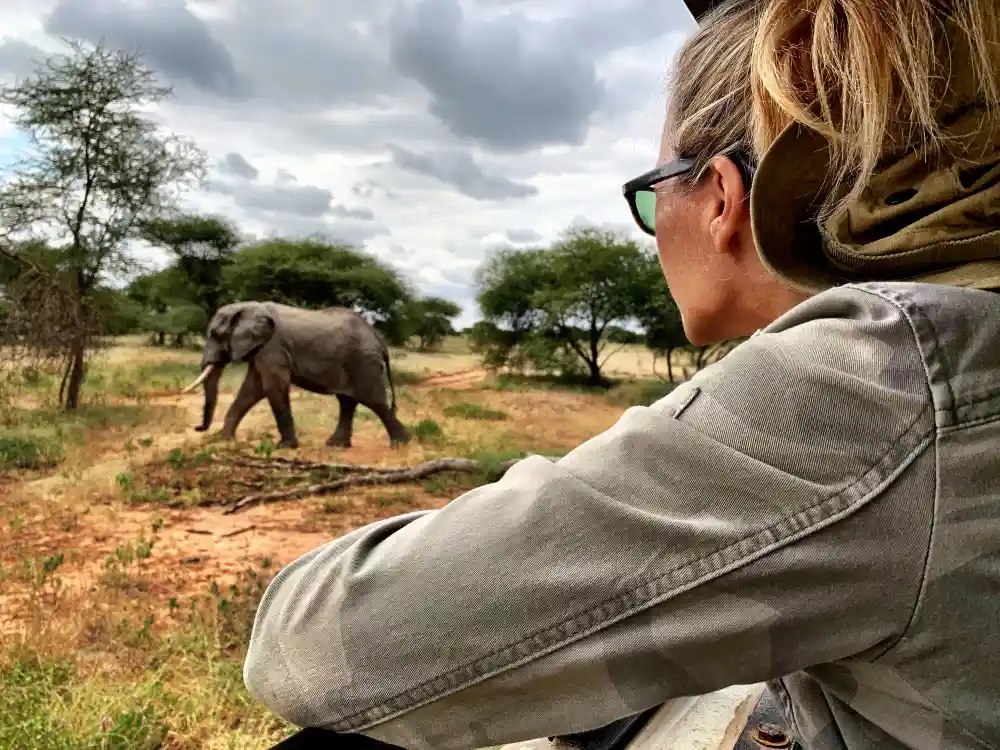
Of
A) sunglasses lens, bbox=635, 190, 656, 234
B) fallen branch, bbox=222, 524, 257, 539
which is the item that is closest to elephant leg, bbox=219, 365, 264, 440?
fallen branch, bbox=222, 524, 257, 539

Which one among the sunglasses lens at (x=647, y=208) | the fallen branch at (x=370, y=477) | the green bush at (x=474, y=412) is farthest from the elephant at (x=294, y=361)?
the sunglasses lens at (x=647, y=208)

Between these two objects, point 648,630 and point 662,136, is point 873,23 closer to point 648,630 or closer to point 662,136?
point 662,136

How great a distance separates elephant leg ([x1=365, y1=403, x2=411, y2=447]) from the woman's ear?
296 centimetres


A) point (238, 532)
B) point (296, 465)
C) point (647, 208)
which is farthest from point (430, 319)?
point (647, 208)

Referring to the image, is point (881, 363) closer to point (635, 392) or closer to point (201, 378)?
point (201, 378)

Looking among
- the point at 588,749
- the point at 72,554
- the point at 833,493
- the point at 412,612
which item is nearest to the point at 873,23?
the point at 833,493

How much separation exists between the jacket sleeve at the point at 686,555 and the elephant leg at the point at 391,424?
121 inches

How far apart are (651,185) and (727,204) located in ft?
0.21

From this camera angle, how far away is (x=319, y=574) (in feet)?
1.15

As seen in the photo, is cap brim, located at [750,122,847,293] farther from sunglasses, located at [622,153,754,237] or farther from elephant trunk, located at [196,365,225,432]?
elephant trunk, located at [196,365,225,432]

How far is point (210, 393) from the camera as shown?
9.69 ft

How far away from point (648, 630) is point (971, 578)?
0.12 metres

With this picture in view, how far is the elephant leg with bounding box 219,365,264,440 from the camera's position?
287 cm

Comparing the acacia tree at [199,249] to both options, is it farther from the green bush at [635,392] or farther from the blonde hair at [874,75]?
the blonde hair at [874,75]
